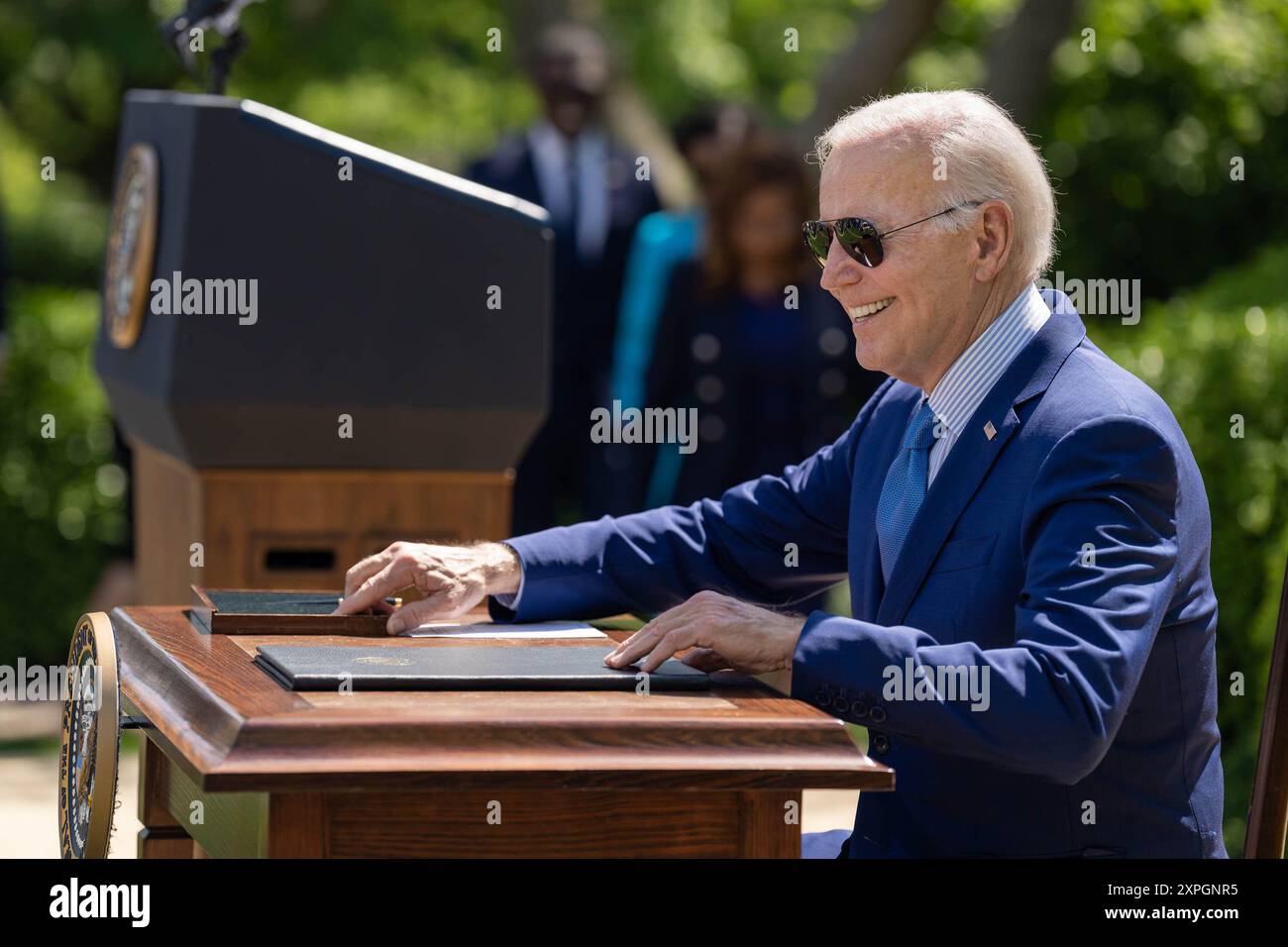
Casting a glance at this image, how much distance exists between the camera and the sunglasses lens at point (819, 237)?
9.75ft

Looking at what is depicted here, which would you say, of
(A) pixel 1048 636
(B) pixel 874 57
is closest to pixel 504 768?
(A) pixel 1048 636

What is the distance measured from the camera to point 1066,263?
1120 centimetres

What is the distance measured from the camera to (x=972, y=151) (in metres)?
2.85

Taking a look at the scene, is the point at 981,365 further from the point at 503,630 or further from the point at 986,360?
the point at 503,630

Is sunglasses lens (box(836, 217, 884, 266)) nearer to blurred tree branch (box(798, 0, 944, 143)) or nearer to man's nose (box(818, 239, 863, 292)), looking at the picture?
man's nose (box(818, 239, 863, 292))

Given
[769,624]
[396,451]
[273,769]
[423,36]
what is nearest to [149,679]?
[273,769]

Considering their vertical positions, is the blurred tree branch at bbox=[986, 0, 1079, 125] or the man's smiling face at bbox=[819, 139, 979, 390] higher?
the blurred tree branch at bbox=[986, 0, 1079, 125]

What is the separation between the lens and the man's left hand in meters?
2.54

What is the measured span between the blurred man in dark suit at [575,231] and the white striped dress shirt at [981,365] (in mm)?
4918

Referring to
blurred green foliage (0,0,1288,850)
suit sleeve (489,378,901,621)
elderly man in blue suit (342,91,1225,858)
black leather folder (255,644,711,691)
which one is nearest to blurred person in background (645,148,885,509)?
blurred green foliage (0,0,1288,850)

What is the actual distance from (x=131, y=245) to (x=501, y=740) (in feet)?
10.0

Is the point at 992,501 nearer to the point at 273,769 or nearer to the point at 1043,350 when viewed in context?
the point at 1043,350

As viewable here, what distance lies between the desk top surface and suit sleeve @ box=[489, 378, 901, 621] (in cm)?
84
